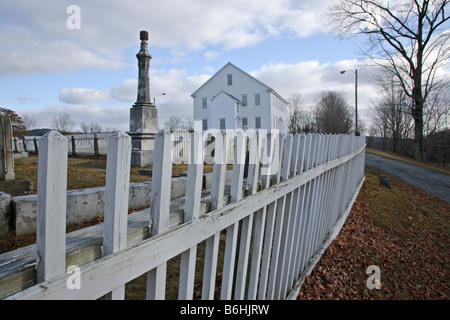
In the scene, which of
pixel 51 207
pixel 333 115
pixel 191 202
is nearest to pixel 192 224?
pixel 191 202

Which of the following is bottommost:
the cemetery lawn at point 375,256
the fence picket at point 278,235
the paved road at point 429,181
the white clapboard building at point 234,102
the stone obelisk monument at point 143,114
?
the cemetery lawn at point 375,256

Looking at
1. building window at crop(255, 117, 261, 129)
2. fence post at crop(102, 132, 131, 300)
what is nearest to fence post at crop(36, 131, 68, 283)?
fence post at crop(102, 132, 131, 300)

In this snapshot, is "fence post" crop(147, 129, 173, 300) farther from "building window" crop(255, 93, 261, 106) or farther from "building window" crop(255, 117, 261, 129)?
"building window" crop(255, 93, 261, 106)

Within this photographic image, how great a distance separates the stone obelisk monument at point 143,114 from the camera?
9344 millimetres

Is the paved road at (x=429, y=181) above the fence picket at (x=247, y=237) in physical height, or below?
below

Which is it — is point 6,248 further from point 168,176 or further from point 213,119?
point 213,119

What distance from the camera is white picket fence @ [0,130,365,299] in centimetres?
90

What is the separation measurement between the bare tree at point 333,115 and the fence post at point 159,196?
40.7 metres

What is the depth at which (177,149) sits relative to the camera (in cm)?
1169

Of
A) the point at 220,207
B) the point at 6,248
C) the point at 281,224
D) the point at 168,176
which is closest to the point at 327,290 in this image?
the point at 281,224

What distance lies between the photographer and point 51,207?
0.89m

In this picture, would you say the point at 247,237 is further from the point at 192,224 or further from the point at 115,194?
the point at 115,194

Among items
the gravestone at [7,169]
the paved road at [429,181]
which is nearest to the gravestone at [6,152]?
the gravestone at [7,169]

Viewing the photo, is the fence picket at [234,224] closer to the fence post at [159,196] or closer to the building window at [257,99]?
the fence post at [159,196]
